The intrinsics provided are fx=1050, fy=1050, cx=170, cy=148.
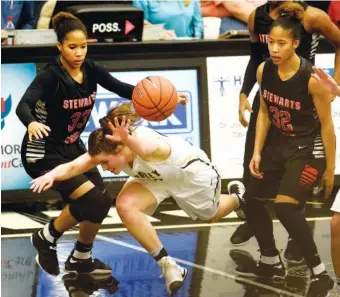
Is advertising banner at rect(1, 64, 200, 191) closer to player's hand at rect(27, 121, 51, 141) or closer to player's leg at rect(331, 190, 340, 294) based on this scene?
player's hand at rect(27, 121, 51, 141)

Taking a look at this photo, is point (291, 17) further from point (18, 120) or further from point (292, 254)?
point (18, 120)

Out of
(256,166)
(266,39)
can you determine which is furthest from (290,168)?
(266,39)

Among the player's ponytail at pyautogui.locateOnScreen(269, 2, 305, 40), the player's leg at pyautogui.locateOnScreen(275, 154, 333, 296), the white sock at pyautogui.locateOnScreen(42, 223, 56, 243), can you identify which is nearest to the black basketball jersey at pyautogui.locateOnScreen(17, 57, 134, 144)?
the white sock at pyautogui.locateOnScreen(42, 223, 56, 243)

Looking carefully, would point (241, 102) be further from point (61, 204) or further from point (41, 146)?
point (61, 204)

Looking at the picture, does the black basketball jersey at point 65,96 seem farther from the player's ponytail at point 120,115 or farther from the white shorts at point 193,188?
the white shorts at point 193,188

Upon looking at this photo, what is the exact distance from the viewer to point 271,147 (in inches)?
310

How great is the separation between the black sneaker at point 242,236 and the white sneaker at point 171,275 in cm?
181

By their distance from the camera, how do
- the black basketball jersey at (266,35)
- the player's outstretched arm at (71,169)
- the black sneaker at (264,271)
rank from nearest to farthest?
the player's outstretched arm at (71,169) < the black sneaker at (264,271) < the black basketball jersey at (266,35)

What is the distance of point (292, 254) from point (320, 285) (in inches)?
37.1

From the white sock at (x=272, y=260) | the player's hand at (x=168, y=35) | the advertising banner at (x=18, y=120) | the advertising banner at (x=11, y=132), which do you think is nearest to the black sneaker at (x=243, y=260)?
the white sock at (x=272, y=260)

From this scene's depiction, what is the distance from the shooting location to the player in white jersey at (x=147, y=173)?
7.05 m

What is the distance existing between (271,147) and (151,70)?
3.26 m

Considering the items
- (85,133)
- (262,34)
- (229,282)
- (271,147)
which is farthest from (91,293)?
(85,133)

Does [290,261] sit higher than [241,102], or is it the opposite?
[241,102]
